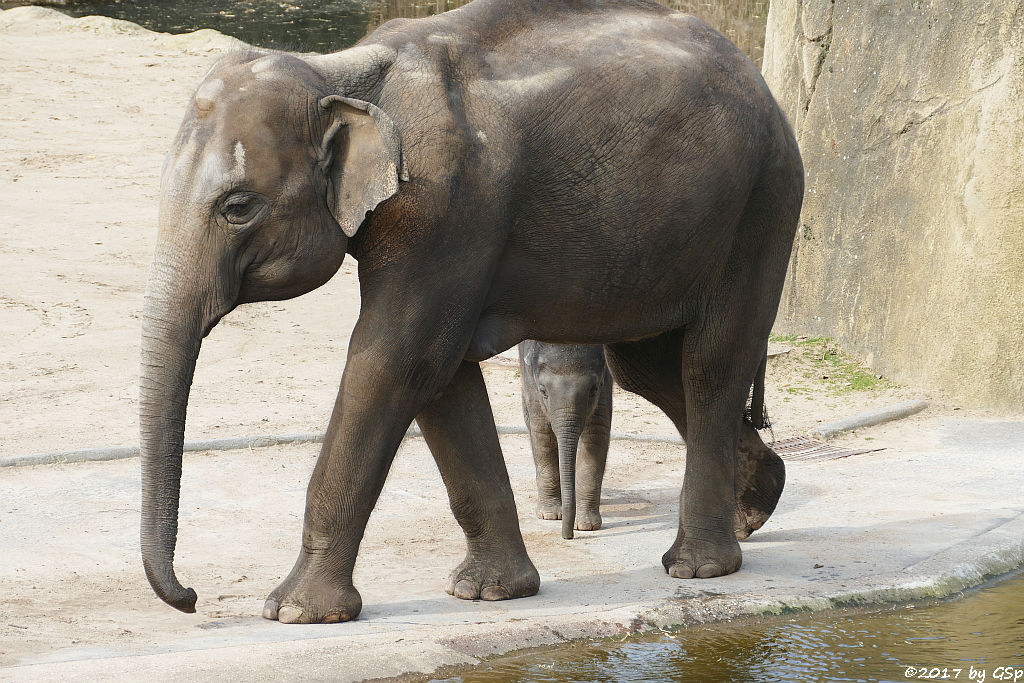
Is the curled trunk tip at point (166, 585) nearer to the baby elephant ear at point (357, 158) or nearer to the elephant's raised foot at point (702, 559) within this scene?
the baby elephant ear at point (357, 158)

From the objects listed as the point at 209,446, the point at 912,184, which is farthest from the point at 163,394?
the point at 912,184

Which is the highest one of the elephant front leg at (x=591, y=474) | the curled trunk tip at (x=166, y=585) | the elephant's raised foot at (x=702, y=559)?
the curled trunk tip at (x=166, y=585)

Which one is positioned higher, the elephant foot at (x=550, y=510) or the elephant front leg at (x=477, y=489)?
the elephant front leg at (x=477, y=489)

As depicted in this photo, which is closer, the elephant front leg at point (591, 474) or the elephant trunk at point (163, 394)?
the elephant trunk at point (163, 394)

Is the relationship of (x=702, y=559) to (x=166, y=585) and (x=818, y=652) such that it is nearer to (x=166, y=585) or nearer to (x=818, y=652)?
(x=818, y=652)

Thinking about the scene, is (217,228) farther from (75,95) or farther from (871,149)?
(75,95)

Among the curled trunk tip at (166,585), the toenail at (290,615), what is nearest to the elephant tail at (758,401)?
the toenail at (290,615)

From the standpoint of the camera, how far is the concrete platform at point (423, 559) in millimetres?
4262

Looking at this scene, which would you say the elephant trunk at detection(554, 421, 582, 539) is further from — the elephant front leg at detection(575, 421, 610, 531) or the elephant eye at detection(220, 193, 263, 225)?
the elephant eye at detection(220, 193, 263, 225)

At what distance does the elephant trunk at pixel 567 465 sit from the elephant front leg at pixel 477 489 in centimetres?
66

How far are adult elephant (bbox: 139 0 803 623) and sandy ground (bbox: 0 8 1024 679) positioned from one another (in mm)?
272

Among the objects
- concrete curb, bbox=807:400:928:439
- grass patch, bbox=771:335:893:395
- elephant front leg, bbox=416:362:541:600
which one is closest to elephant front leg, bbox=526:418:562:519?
elephant front leg, bbox=416:362:541:600

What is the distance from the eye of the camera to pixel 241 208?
404 centimetres

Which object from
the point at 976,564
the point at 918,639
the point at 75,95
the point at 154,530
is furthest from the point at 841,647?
the point at 75,95
